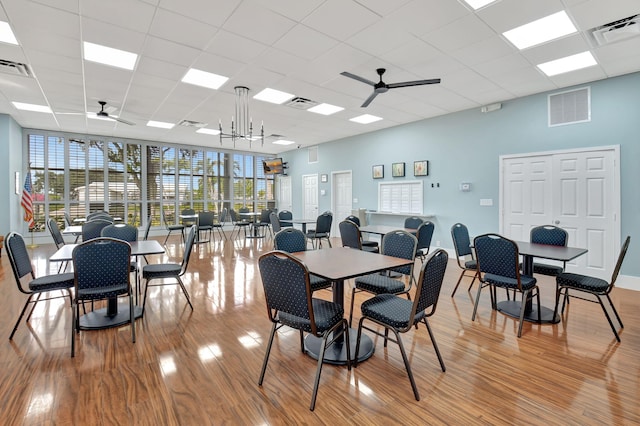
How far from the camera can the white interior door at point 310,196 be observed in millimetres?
10547

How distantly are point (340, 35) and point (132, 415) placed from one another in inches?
150

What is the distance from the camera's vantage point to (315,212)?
10.6m

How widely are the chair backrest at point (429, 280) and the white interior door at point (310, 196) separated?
8408mm

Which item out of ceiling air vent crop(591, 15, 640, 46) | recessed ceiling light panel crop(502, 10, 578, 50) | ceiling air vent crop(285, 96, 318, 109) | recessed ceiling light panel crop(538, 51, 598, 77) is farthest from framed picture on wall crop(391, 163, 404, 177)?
ceiling air vent crop(591, 15, 640, 46)

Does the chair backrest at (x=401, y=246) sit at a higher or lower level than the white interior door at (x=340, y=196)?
lower

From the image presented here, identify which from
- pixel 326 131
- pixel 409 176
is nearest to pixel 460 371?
pixel 409 176

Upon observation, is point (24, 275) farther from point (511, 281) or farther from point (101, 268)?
point (511, 281)

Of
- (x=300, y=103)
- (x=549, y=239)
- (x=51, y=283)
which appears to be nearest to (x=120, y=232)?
(x=51, y=283)

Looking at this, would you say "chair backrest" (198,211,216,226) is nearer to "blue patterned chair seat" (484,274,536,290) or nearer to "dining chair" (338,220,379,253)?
"dining chair" (338,220,379,253)

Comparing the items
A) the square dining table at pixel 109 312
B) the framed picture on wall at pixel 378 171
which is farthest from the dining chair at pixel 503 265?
the framed picture on wall at pixel 378 171

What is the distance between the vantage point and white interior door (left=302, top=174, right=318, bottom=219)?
10.5m

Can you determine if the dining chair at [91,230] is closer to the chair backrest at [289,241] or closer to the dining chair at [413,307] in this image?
the chair backrest at [289,241]

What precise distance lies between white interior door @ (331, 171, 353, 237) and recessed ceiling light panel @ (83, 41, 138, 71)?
241 inches

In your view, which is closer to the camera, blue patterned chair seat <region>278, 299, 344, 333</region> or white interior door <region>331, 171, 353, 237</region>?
blue patterned chair seat <region>278, 299, 344, 333</region>
